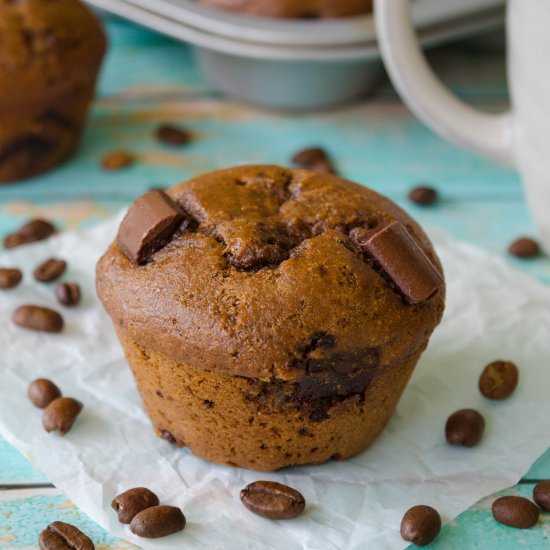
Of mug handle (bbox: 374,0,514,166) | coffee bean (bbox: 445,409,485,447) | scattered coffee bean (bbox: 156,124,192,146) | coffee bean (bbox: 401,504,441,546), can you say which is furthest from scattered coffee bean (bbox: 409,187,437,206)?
coffee bean (bbox: 401,504,441,546)

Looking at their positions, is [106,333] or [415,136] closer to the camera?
[106,333]

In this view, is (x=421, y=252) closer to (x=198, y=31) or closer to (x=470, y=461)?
(x=470, y=461)

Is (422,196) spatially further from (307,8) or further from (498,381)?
(498,381)

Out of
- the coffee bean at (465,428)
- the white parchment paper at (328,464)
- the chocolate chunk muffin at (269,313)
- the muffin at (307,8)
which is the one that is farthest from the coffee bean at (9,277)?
the muffin at (307,8)

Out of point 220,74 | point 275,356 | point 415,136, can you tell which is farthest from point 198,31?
point 275,356

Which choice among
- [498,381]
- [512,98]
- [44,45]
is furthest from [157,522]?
[44,45]

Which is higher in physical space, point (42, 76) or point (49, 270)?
point (42, 76)
